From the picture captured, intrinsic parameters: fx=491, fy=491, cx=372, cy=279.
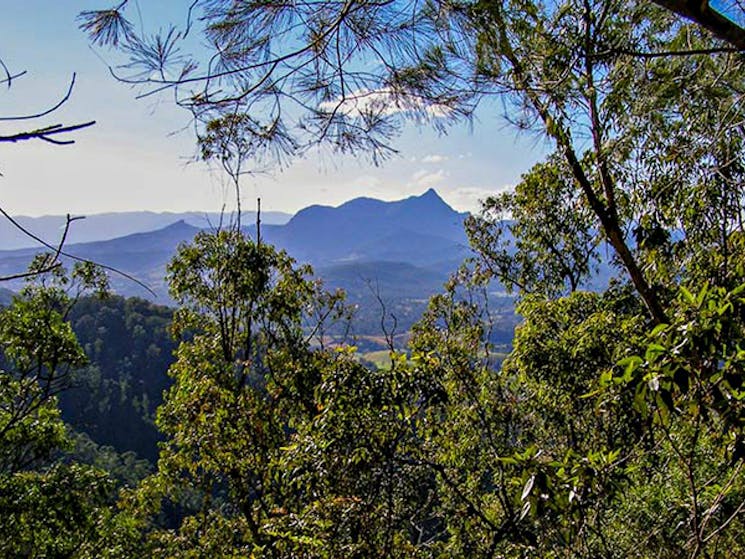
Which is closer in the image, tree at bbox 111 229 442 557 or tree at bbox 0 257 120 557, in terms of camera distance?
tree at bbox 111 229 442 557

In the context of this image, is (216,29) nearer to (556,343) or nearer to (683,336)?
(683,336)

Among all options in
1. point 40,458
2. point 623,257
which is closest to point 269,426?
point 40,458

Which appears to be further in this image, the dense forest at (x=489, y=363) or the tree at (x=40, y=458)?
the tree at (x=40, y=458)

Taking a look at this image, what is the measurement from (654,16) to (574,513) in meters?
2.98

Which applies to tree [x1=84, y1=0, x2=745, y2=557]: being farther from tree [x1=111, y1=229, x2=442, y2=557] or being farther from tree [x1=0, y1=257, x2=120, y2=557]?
tree [x1=0, y1=257, x2=120, y2=557]

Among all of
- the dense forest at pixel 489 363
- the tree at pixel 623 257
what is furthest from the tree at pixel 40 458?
the tree at pixel 623 257

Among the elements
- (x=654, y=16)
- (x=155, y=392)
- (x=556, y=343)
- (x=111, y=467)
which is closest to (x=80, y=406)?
(x=155, y=392)

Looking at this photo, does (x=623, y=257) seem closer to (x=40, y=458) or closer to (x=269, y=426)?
(x=269, y=426)

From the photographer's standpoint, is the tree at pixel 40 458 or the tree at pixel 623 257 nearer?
the tree at pixel 623 257

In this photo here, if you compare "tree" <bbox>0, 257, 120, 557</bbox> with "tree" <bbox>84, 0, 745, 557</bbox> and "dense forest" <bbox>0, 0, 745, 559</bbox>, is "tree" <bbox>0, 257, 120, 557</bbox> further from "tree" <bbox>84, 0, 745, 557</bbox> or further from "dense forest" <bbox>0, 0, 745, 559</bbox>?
"tree" <bbox>84, 0, 745, 557</bbox>

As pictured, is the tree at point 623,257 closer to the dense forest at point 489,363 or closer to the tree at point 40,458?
the dense forest at point 489,363

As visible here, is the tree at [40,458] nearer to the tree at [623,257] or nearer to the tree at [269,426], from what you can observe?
the tree at [269,426]

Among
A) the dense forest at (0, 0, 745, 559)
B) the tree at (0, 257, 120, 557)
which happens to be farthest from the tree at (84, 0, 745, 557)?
the tree at (0, 257, 120, 557)

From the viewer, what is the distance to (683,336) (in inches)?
51.3
